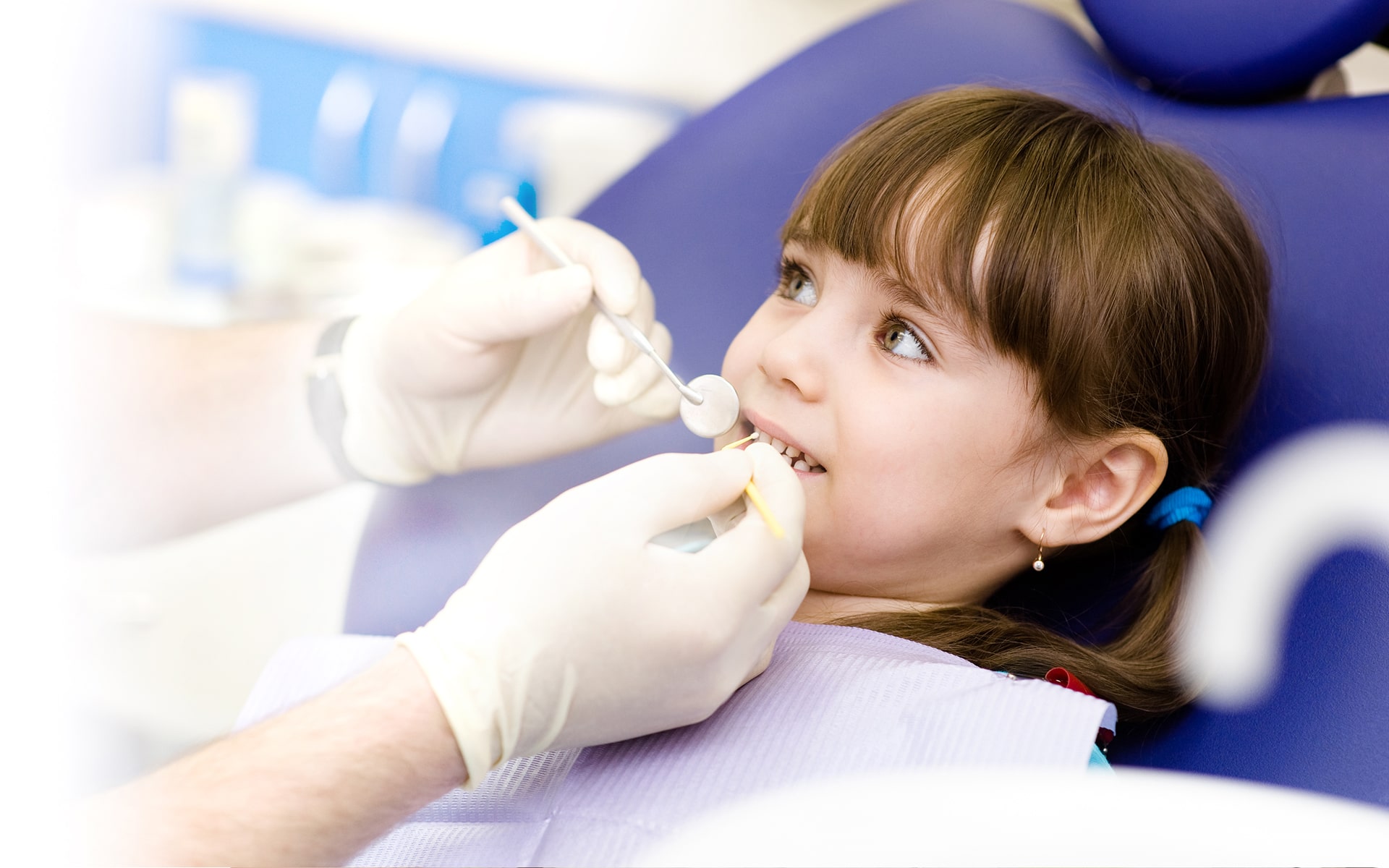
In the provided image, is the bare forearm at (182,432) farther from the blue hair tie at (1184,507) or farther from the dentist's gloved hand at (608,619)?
the blue hair tie at (1184,507)

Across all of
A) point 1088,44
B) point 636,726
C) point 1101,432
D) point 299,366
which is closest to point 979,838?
point 636,726

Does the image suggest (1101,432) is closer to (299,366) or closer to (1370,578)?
(1370,578)

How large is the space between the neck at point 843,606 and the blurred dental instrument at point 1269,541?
26cm

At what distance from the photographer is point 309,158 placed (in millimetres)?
2371

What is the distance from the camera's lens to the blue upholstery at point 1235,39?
127 cm

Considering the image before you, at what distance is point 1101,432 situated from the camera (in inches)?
42.1

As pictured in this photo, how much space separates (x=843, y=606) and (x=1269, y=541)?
417mm

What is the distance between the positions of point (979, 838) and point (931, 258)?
601 millimetres

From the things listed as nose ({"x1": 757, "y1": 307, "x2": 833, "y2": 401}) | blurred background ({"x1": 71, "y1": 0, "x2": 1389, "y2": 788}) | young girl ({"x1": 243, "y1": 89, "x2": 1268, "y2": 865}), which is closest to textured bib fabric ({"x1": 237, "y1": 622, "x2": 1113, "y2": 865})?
young girl ({"x1": 243, "y1": 89, "x2": 1268, "y2": 865})

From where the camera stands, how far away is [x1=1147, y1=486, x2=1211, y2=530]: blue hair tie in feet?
3.70

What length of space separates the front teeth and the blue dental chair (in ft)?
0.97

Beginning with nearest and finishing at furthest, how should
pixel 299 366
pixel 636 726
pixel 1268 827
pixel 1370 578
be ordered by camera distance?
pixel 1268 827 → pixel 636 726 → pixel 1370 578 → pixel 299 366

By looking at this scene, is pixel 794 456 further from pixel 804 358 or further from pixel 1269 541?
pixel 1269 541

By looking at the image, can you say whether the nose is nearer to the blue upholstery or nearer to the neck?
the neck
